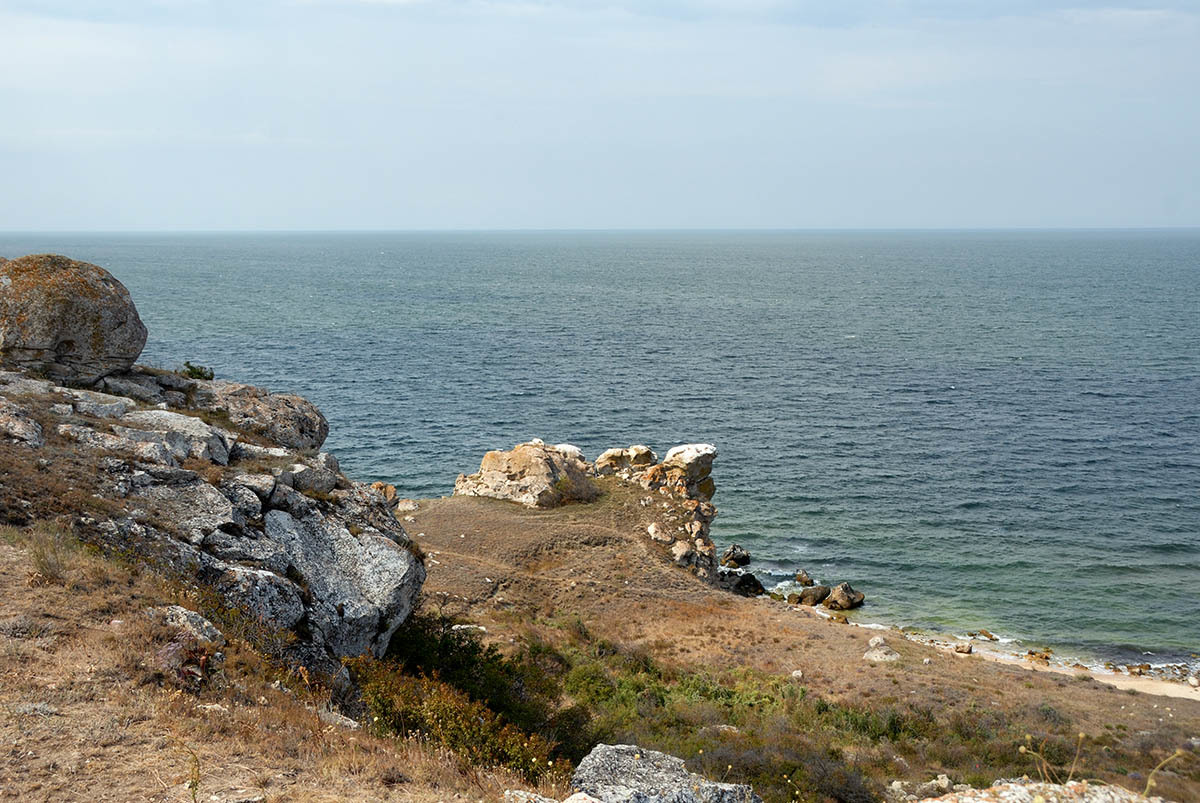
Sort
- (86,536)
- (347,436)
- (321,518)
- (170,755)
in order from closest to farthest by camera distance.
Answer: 1. (170,755)
2. (86,536)
3. (321,518)
4. (347,436)

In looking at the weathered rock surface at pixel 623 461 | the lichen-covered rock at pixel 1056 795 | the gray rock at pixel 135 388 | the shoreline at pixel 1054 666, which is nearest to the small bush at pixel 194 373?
the gray rock at pixel 135 388

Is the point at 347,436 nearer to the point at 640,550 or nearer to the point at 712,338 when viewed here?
the point at 640,550

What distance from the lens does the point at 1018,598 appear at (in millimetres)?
40406

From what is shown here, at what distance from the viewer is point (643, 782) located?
35.1 ft

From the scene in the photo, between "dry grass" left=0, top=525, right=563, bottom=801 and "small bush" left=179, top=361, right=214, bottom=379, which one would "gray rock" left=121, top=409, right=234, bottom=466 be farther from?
"small bush" left=179, top=361, right=214, bottom=379

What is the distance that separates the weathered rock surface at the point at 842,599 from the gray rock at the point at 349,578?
88.9ft

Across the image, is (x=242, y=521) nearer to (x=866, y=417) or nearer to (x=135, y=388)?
(x=135, y=388)

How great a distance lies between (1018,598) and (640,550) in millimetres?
20401

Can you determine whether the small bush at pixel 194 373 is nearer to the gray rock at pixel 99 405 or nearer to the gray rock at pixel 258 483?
the gray rock at pixel 99 405

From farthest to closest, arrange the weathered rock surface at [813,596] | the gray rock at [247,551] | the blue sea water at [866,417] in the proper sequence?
the blue sea water at [866,417], the weathered rock surface at [813,596], the gray rock at [247,551]

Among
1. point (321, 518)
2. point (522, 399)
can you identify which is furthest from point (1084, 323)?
point (321, 518)

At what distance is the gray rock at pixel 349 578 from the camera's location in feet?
50.5

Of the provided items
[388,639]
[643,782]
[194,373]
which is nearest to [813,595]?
[388,639]

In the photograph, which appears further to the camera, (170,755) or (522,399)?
(522,399)
